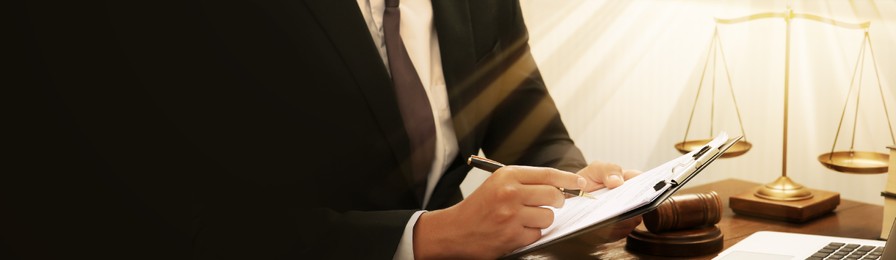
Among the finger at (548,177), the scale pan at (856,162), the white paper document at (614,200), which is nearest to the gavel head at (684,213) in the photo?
the white paper document at (614,200)

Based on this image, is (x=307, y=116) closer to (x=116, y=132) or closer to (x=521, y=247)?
(x=116, y=132)

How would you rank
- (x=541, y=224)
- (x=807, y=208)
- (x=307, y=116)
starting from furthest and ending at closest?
(x=807, y=208), (x=307, y=116), (x=541, y=224)

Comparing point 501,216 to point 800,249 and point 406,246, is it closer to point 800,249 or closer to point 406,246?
point 406,246

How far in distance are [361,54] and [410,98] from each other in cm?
14

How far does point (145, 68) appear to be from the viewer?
4.25 feet

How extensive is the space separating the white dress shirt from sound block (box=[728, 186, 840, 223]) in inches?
22.4

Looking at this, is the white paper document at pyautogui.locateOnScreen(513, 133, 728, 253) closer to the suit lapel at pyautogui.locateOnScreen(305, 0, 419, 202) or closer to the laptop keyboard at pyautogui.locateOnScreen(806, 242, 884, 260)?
the laptop keyboard at pyautogui.locateOnScreen(806, 242, 884, 260)

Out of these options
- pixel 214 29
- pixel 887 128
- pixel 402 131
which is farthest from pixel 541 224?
pixel 887 128

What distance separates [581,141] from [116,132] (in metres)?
1.86

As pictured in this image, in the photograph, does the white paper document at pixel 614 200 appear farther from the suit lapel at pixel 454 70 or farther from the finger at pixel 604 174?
the suit lapel at pixel 454 70

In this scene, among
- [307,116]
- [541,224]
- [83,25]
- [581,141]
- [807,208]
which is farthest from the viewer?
[581,141]

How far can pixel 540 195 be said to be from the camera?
3.71ft

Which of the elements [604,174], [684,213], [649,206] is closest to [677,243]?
[684,213]

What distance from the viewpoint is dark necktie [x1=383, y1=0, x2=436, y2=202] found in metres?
1.48
